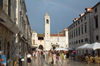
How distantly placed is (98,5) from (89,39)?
27.3 ft

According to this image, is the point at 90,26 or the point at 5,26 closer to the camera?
the point at 5,26

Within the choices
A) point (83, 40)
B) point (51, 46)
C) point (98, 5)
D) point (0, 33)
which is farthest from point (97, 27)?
point (51, 46)

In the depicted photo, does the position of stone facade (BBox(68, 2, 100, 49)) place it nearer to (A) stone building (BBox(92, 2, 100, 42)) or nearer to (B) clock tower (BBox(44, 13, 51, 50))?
(A) stone building (BBox(92, 2, 100, 42))

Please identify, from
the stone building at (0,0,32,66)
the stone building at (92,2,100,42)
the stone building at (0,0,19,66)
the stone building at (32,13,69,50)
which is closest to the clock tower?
the stone building at (32,13,69,50)

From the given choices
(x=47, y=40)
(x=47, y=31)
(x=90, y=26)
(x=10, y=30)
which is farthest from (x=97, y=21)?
(x=47, y=31)

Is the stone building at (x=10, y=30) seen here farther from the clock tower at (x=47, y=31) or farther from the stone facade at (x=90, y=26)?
the clock tower at (x=47, y=31)

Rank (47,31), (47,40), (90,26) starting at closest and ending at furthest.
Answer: (90,26), (47,40), (47,31)

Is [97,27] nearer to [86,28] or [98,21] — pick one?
[98,21]

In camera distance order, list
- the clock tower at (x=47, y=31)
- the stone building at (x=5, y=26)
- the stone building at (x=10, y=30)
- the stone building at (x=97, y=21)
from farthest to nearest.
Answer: the clock tower at (x=47, y=31)
the stone building at (x=97, y=21)
the stone building at (x=10, y=30)
the stone building at (x=5, y=26)

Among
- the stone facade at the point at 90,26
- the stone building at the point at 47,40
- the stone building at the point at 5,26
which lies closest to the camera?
the stone building at the point at 5,26

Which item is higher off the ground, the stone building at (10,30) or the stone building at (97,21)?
the stone building at (97,21)

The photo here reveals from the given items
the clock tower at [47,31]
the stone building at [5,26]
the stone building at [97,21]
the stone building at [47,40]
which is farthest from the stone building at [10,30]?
the stone building at [47,40]

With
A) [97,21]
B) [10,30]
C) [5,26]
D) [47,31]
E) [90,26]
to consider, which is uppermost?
[47,31]

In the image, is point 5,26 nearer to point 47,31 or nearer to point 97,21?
point 97,21
